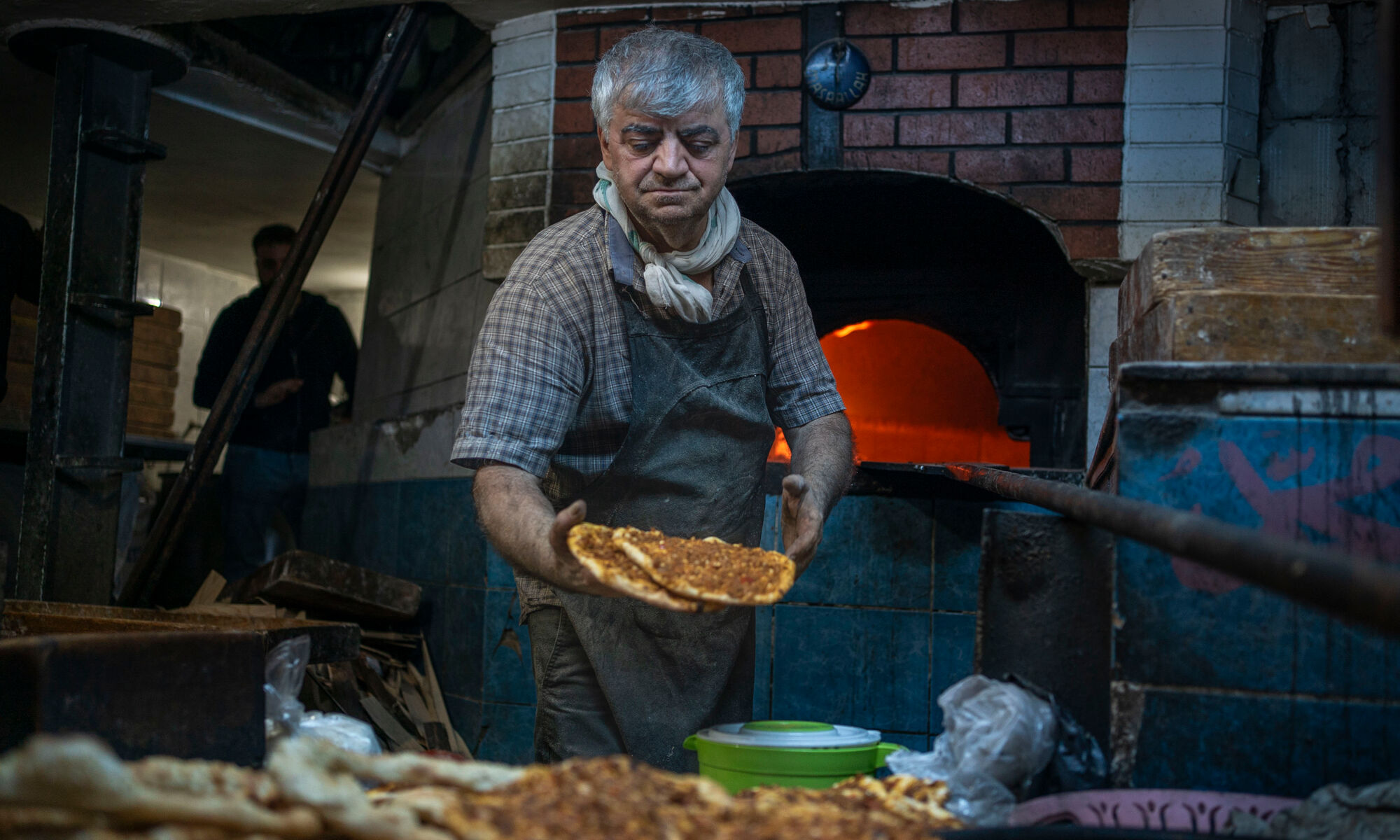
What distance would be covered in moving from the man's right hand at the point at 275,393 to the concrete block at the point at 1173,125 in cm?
394

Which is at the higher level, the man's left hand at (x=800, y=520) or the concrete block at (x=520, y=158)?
the concrete block at (x=520, y=158)

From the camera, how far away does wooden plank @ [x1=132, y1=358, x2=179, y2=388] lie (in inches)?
269

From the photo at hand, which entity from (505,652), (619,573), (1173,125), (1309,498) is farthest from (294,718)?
(1173,125)

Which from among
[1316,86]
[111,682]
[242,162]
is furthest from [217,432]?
[1316,86]

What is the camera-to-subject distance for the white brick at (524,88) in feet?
13.1

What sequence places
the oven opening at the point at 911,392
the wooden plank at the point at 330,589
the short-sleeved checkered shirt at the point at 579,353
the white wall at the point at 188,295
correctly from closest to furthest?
the short-sleeved checkered shirt at the point at 579,353 → the wooden plank at the point at 330,589 → the oven opening at the point at 911,392 → the white wall at the point at 188,295

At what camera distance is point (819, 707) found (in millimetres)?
3729

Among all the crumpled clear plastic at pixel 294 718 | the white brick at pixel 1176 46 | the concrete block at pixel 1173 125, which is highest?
the white brick at pixel 1176 46

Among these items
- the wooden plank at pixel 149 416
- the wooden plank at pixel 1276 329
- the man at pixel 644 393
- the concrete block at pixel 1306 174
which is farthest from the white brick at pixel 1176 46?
the wooden plank at pixel 149 416

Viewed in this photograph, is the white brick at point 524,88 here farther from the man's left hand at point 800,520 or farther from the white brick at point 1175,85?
the man's left hand at point 800,520

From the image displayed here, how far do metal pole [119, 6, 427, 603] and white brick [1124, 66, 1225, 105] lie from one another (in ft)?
8.59

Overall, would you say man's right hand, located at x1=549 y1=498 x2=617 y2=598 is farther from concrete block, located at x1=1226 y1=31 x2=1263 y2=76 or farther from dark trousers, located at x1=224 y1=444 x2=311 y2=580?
dark trousers, located at x1=224 y1=444 x2=311 y2=580

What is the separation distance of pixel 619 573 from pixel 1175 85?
2878 millimetres

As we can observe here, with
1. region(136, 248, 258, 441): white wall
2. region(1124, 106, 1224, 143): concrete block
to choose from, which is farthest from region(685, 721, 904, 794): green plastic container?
region(136, 248, 258, 441): white wall
